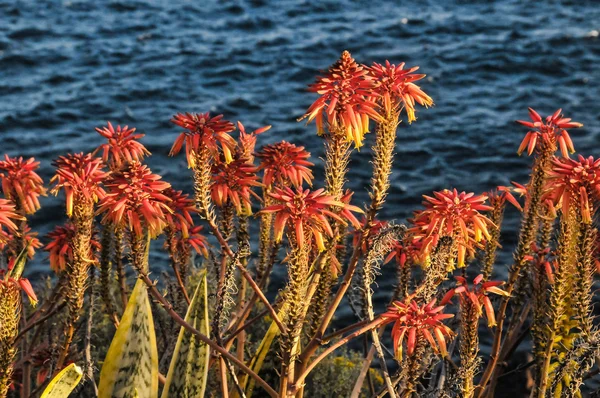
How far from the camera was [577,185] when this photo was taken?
343cm

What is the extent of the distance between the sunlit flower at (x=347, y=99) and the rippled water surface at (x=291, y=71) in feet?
18.8

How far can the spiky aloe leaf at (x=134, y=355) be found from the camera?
12.9ft

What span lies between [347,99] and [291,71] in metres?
10.3

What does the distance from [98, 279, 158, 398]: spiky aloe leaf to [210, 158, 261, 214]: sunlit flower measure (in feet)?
1.87

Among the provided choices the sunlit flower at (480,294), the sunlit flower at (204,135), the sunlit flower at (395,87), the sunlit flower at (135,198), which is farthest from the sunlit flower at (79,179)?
the sunlit flower at (480,294)

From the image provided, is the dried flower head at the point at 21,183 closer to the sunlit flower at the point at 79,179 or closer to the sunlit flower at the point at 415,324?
the sunlit flower at the point at 79,179

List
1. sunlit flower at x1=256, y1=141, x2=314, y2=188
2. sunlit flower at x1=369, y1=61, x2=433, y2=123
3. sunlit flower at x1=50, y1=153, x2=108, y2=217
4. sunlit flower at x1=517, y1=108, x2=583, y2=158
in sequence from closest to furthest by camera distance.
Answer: sunlit flower at x1=369, y1=61, x2=433, y2=123
sunlit flower at x1=50, y1=153, x2=108, y2=217
sunlit flower at x1=256, y1=141, x2=314, y2=188
sunlit flower at x1=517, y1=108, x2=583, y2=158

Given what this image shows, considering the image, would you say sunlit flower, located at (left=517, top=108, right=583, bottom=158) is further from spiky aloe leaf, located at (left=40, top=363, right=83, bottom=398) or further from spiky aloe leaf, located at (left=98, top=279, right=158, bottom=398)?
spiky aloe leaf, located at (left=40, top=363, right=83, bottom=398)

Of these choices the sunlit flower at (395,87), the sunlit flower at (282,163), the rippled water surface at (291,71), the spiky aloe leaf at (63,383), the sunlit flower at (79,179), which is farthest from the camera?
the rippled water surface at (291,71)

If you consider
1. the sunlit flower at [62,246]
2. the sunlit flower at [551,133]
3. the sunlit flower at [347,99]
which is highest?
the sunlit flower at [347,99]

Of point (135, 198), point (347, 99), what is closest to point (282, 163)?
point (347, 99)

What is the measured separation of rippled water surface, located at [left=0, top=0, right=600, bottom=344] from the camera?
11039 millimetres

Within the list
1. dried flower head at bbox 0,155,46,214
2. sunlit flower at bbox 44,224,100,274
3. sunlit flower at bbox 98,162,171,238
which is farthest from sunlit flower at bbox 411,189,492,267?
dried flower head at bbox 0,155,46,214

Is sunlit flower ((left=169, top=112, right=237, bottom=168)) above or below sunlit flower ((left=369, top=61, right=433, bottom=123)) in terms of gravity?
below
